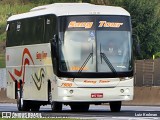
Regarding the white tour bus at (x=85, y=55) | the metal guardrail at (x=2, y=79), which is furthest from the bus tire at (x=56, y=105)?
the metal guardrail at (x=2, y=79)

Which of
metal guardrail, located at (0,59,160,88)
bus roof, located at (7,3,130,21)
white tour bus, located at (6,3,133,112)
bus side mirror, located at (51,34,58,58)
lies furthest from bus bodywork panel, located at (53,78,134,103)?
metal guardrail, located at (0,59,160,88)

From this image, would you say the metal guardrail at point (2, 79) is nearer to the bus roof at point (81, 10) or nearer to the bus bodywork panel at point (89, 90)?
the bus roof at point (81, 10)

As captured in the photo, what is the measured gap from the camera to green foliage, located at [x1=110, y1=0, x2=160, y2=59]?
7350 centimetres

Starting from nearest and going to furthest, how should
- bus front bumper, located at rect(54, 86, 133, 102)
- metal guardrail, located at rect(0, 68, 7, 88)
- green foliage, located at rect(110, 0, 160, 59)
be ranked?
bus front bumper, located at rect(54, 86, 133, 102), metal guardrail, located at rect(0, 68, 7, 88), green foliage, located at rect(110, 0, 160, 59)

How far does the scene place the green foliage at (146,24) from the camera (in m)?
73.5

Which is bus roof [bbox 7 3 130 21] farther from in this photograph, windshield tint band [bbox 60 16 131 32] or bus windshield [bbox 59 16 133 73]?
bus windshield [bbox 59 16 133 73]

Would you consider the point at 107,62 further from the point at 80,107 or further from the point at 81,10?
the point at 80,107

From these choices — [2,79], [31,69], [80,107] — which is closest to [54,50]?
[31,69]

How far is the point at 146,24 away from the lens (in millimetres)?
73625

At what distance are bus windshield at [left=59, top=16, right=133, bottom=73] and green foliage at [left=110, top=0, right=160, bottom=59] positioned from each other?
38.9 meters

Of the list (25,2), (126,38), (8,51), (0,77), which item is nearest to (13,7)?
(25,2)

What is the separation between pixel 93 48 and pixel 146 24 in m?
40.7

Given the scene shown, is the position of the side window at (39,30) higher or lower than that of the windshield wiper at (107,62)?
higher

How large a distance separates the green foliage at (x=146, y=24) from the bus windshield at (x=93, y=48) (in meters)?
38.9
